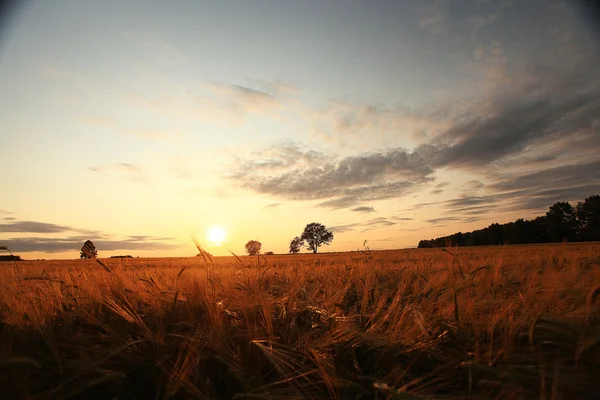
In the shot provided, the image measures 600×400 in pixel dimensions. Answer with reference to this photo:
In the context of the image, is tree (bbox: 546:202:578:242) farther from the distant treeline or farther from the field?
the field

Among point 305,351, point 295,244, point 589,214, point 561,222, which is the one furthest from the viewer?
point 295,244

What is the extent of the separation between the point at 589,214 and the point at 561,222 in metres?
4.01

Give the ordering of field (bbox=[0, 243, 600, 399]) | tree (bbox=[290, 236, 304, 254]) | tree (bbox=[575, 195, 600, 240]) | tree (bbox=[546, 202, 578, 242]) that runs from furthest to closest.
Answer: tree (bbox=[290, 236, 304, 254]) → tree (bbox=[546, 202, 578, 242]) → tree (bbox=[575, 195, 600, 240]) → field (bbox=[0, 243, 600, 399])

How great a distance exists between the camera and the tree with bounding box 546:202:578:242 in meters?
55.1

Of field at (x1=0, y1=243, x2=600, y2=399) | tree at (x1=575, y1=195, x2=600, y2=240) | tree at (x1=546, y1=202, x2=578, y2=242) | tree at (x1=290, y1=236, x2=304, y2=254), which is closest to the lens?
field at (x1=0, y1=243, x2=600, y2=399)

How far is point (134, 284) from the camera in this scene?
9.71 ft

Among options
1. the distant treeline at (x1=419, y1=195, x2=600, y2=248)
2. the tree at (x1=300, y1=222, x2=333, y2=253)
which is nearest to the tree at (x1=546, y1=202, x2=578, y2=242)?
the distant treeline at (x1=419, y1=195, x2=600, y2=248)

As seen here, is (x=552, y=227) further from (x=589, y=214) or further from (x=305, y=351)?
(x=305, y=351)

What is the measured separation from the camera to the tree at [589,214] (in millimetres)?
51688

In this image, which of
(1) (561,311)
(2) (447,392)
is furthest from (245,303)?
(1) (561,311)

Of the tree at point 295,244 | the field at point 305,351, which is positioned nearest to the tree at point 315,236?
the tree at point 295,244

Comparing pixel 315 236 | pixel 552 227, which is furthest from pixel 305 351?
pixel 315 236

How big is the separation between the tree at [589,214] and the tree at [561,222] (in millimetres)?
1068

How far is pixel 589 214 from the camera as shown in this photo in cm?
5644
